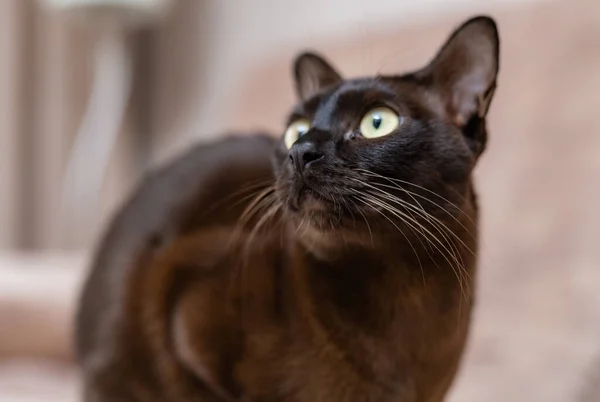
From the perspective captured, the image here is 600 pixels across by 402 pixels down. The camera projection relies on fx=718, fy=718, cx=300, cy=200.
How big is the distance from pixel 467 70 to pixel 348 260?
0.20m

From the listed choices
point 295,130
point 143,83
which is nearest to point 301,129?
point 295,130

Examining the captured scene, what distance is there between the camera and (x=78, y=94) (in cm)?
233

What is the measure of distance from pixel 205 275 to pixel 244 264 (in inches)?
1.9

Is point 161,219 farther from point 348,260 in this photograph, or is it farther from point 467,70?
point 467,70

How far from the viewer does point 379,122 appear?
0.61m

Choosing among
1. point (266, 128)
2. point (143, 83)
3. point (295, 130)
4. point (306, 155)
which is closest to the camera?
point (306, 155)

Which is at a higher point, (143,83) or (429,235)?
(143,83)

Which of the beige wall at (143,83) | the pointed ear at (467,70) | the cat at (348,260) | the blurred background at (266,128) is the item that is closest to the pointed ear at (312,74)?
the cat at (348,260)

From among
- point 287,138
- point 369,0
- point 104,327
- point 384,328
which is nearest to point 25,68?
point 369,0

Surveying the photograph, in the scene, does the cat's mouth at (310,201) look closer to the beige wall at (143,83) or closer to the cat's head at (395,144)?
the cat's head at (395,144)

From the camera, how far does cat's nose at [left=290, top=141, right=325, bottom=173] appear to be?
0.58 m

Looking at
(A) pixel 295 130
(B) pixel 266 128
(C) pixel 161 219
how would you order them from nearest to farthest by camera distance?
1. (A) pixel 295 130
2. (C) pixel 161 219
3. (B) pixel 266 128

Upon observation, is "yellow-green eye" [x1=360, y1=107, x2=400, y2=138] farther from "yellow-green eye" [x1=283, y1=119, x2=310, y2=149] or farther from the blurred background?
the blurred background

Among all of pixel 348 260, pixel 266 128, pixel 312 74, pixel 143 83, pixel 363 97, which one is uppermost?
pixel 143 83
